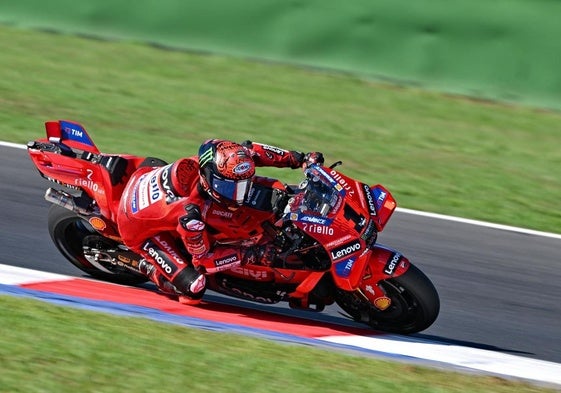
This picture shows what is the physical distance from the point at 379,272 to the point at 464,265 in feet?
8.01

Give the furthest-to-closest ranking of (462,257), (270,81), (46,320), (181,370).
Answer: (270,81)
(462,257)
(46,320)
(181,370)

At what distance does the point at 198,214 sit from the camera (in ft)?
22.2

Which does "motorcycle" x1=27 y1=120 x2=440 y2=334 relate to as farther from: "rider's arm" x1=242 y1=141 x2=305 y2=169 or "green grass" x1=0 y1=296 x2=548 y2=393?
"green grass" x1=0 y1=296 x2=548 y2=393

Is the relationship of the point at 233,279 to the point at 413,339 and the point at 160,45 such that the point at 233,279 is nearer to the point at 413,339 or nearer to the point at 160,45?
the point at 413,339

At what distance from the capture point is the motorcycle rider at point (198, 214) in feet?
22.1

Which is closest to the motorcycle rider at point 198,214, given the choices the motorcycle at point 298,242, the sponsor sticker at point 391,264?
the motorcycle at point 298,242

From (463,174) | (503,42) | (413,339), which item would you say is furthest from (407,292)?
(503,42)

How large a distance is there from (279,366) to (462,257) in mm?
3930

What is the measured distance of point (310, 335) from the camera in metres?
6.77

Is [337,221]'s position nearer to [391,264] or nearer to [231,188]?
[391,264]

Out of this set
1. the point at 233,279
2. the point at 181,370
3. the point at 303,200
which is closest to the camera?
the point at 181,370

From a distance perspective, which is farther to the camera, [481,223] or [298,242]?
[481,223]

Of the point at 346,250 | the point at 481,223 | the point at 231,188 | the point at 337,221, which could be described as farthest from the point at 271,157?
the point at 481,223

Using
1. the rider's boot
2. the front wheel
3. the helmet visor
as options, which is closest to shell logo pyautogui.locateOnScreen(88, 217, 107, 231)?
the rider's boot
